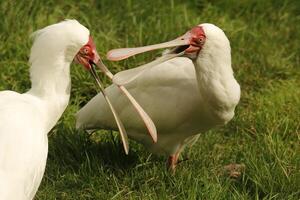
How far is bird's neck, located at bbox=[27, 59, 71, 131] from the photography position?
472 cm

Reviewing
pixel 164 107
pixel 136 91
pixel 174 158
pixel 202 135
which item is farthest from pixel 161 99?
pixel 202 135

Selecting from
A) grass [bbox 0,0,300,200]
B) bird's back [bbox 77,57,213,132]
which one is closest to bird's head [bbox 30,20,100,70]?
bird's back [bbox 77,57,213,132]

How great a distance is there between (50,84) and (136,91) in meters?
1.07

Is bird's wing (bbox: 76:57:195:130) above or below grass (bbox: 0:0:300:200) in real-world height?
above

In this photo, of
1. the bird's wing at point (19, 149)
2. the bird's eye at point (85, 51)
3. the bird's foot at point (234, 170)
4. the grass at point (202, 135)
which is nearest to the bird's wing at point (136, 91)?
the grass at point (202, 135)

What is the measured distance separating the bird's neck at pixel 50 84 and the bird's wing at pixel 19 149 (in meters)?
0.13

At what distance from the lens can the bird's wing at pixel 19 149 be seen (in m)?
4.20

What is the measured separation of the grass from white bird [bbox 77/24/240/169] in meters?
0.20

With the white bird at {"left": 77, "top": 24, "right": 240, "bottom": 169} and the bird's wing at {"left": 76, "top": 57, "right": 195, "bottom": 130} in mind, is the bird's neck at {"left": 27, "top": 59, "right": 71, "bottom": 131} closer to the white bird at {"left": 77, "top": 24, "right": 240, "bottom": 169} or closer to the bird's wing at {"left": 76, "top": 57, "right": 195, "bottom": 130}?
the white bird at {"left": 77, "top": 24, "right": 240, "bottom": 169}

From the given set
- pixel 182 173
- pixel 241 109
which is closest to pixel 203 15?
pixel 241 109

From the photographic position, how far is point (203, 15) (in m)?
7.91

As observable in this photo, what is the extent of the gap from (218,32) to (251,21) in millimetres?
3034

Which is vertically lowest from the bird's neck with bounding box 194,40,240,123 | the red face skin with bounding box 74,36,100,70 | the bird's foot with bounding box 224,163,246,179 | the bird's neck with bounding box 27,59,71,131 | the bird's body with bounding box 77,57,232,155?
the bird's foot with bounding box 224,163,246,179

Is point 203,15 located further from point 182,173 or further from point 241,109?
point 182,173
